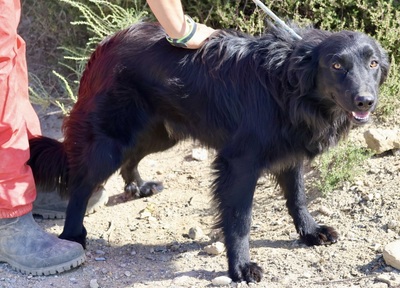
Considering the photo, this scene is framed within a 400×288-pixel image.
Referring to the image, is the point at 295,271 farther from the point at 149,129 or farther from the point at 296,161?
the point at 149,129

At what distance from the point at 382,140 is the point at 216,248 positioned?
1490 mm

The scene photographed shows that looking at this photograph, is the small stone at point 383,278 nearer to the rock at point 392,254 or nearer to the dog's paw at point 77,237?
the rock at point 392,254

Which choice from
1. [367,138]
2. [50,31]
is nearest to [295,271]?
[367,138]

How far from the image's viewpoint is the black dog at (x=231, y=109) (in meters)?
3.99

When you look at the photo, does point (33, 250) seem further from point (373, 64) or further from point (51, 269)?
point (373, 64)

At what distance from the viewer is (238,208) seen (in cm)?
419

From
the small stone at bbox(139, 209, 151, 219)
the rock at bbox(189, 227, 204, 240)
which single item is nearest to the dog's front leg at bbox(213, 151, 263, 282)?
the rock at bbox(189, 227, 204, 240)

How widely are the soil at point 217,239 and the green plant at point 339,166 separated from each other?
0.06 m

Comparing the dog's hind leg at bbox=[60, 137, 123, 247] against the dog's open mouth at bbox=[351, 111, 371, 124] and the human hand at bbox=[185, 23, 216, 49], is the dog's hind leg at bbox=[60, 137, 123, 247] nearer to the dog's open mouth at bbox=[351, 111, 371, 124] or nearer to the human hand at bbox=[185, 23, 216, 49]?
the human hand at bbox=[185, 23, 216, 49]

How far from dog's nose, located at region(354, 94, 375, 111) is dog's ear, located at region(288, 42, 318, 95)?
34cm

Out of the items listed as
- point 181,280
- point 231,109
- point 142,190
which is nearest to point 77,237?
point 181,280

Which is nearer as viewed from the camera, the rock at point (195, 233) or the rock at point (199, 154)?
the rock at point (195, 233)

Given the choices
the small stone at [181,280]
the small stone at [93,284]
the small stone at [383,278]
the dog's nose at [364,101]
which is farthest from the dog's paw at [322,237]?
the small stone at [93,284]

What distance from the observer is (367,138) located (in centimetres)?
525
